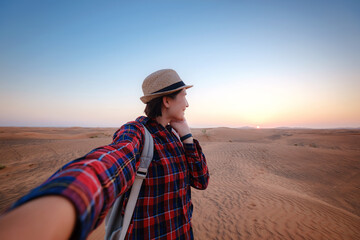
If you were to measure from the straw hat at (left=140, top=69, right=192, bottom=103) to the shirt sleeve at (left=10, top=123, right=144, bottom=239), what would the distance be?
562mm

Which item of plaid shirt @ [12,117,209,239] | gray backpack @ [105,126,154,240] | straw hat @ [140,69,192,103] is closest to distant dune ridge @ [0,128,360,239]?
plaid shirt @ [12,117,209,239]

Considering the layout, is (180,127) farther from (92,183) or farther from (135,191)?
(92,183)

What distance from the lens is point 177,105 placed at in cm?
144

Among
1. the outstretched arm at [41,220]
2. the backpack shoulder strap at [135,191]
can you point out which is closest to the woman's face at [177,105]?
the backpack shoulder strap at [135,191]

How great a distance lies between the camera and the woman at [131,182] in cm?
38

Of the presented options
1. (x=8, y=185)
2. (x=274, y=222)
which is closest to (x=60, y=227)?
(x=274, y=222)

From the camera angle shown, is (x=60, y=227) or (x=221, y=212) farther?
(x=221, y=212)

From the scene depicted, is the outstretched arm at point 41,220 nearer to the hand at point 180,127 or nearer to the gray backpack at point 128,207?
the gray backpack at point 128,207

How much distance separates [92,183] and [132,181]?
32 centimetres

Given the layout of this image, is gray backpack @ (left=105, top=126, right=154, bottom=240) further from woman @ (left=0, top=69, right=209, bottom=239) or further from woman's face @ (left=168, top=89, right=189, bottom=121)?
woman's face @ (left=168, top=89, right=189, bottom=121)

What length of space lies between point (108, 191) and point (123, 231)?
2.13ft

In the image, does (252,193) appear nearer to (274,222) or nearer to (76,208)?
(274,222)

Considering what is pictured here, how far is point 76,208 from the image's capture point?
420 millimetres

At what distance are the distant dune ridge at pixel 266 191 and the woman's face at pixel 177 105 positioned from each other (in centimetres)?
381
